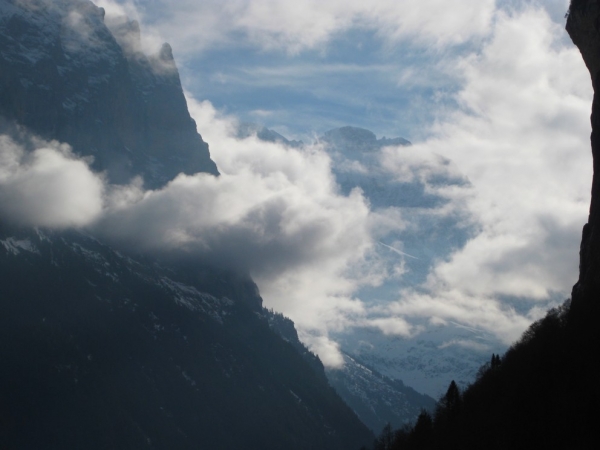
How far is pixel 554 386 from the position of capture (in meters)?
70.2

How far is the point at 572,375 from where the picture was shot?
6994 centimetres

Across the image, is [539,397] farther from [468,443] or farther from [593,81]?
[593,81]

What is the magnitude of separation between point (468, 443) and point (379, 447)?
189ft

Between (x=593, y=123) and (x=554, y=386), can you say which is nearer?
(x=554, y=386)

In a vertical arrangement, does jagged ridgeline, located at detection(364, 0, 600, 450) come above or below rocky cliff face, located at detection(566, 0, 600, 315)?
below

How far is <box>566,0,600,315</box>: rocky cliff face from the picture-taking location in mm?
81375

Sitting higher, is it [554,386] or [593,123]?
[593,123]

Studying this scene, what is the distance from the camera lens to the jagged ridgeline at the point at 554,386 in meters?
63.7

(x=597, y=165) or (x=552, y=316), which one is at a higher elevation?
(x=597, y=165)

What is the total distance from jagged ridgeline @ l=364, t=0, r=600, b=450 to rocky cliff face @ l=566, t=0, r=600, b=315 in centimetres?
9

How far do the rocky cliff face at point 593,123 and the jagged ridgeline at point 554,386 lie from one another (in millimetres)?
91

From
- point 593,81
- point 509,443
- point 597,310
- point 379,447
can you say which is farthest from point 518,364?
point 379,447

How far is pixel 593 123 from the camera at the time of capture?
Result: 85.5m

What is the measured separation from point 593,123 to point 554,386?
28347 mm
